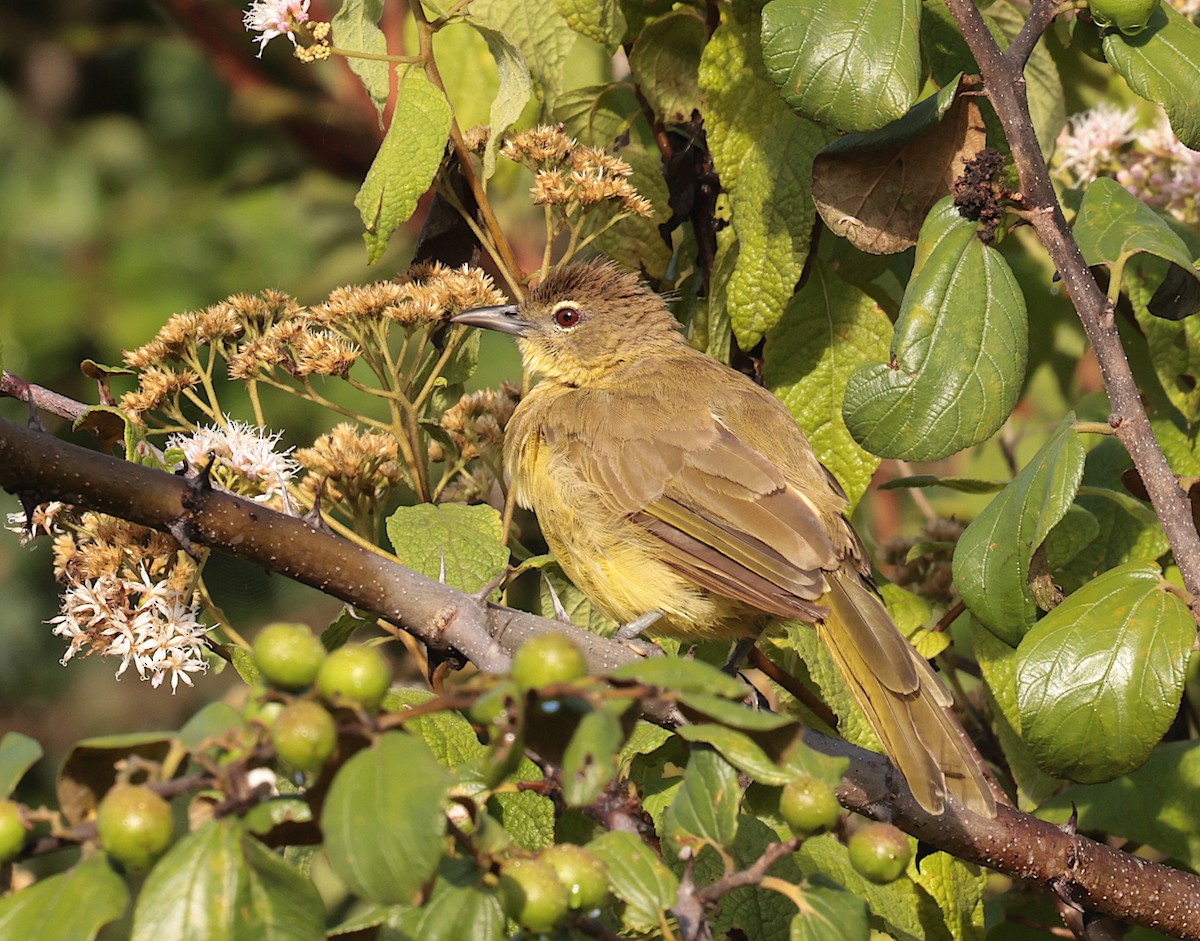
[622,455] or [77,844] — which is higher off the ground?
[77,844]

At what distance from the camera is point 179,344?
119 inches

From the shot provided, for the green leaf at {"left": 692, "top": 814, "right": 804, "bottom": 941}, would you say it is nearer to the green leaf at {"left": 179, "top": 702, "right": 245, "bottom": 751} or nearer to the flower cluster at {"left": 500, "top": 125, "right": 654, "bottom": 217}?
the green leaf at {"left": 179, "top": 702, "right": 245, "bottom": 751}

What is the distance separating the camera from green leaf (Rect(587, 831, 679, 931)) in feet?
5.08

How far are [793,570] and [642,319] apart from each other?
1.40 metres

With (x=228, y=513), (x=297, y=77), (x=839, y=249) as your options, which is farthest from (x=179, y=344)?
(x=297, y=77)

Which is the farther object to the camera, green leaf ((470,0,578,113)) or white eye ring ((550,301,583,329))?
white eye ring ((550,301,583,329))

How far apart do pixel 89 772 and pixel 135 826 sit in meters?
0.23

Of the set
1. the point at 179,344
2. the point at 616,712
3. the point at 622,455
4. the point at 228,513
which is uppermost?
the point at 616,712

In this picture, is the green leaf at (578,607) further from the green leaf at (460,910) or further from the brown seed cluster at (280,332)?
the green leaf at (460,910)

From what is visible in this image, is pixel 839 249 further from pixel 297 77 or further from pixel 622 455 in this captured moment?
pixel 297 77

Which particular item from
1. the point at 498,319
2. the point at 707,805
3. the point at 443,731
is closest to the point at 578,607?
the point at 498,319

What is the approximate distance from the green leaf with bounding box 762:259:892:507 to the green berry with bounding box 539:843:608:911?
210 cm

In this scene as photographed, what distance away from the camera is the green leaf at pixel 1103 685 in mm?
2410

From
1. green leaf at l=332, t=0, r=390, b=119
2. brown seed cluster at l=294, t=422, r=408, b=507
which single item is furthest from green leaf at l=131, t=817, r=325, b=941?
green leaf at l=332, t=0, r=390, b=119
